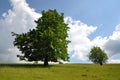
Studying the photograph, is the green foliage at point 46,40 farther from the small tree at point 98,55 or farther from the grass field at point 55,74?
the small tree at point 98,55

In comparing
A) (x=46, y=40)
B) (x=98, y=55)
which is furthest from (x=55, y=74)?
(x=98, y=55)

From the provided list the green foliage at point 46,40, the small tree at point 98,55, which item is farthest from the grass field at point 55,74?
the small tree at point 98,55

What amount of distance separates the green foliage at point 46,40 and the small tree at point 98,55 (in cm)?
4372

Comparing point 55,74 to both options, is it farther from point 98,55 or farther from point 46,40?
point 98,55

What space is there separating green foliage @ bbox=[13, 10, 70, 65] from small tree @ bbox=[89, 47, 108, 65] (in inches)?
1721

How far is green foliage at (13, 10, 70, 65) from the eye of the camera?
65.5 metres

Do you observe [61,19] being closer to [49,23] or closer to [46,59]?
[49,23]

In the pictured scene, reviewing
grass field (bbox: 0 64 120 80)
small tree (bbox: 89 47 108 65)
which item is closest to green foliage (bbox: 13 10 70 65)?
grass field (bbox: 0 64 120 80)

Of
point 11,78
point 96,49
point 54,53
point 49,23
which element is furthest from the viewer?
point 96,49

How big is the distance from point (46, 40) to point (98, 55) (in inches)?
2017

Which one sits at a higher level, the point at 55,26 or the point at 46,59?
the point at 55,26

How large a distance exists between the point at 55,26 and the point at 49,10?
4.95 metres

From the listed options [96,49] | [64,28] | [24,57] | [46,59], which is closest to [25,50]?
[24,57]

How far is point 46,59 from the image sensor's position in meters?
67.1
